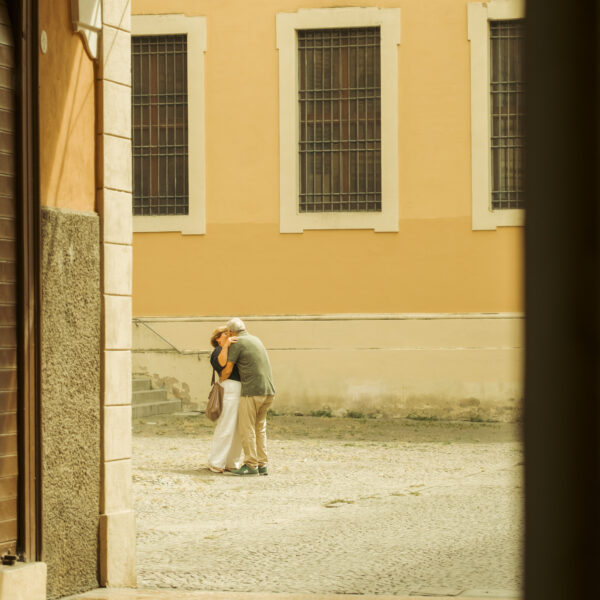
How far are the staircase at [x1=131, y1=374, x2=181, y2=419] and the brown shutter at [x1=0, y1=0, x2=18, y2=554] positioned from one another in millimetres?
13182

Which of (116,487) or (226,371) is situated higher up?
(226,371)

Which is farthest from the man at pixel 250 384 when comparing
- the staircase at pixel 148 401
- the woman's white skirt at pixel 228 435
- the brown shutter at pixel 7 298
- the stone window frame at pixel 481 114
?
the stone window frame at pixel 481 114

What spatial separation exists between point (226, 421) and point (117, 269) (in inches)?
255

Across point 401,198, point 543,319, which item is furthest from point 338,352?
point 543,319

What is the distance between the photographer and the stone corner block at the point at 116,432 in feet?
24.8

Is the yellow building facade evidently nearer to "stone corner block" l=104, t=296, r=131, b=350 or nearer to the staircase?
the staircase

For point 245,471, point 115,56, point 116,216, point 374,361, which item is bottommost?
point 245,471

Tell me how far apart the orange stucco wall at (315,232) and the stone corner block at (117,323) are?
1354cm

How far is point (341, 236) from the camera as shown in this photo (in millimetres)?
21328

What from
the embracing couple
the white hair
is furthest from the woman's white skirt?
the white hair

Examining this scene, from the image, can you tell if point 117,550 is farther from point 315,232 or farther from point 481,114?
point 481,114

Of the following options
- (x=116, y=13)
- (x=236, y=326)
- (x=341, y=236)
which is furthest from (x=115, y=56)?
(x=341, y=236)

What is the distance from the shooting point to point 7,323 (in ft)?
22.1

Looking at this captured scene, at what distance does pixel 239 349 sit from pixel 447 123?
8.68 m
